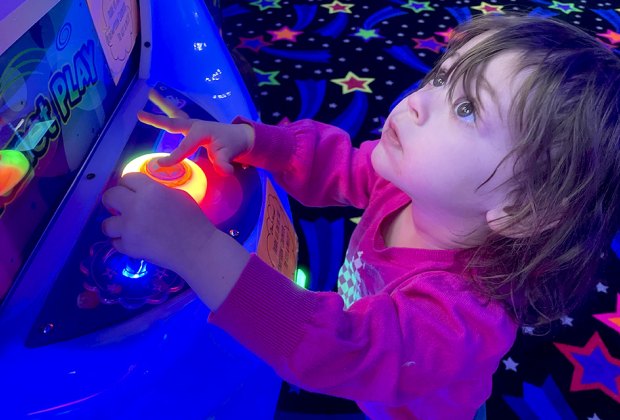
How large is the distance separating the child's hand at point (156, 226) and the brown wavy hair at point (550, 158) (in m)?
0.23

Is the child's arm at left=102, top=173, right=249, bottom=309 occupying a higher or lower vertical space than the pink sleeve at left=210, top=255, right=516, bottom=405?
higher

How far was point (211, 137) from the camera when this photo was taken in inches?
20.5

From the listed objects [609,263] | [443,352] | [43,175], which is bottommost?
[609,263]

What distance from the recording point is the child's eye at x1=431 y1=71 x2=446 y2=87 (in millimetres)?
447

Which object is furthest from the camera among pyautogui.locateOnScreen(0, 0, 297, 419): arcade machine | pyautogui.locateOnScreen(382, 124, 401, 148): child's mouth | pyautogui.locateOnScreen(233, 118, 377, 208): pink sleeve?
pyautogui.locateOnScreen(233, 118, 377, 208): pink sleeve

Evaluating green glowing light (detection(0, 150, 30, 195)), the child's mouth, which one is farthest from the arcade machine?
the child's mouth

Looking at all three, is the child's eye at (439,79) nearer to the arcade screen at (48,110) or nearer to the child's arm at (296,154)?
the child's arm at (296,154)

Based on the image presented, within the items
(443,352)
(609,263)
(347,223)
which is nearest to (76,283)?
(443,352)

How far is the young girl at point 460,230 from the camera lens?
39 cm

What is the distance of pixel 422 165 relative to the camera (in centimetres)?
44

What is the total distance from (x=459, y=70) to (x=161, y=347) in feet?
1.03

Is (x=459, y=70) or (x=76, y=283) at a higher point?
(x=459, y=70)

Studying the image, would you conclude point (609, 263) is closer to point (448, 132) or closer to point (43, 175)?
point (448, 132)

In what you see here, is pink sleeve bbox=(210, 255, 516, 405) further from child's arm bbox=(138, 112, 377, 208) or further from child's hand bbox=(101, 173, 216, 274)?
child's arm bbox=(138, 112, 377, 208)
